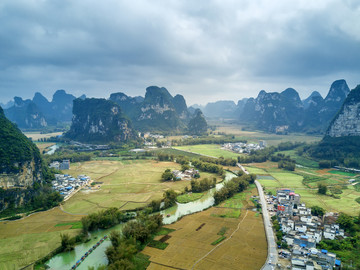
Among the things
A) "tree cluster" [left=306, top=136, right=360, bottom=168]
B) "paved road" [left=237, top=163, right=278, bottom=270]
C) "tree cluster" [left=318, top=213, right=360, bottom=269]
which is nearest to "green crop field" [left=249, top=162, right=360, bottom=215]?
"tree cluster" [left=318, top=213, right=360, bottom=269]

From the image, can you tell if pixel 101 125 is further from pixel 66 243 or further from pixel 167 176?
pixel 66 243

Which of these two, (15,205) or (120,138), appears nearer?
(15,205)

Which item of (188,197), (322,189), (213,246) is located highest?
(322,189)

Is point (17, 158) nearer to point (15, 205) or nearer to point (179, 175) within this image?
point (15, 205)

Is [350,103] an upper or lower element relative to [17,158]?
upper

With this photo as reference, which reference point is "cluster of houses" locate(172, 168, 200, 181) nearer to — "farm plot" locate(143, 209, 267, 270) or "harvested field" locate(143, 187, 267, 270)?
"harvested field" locate(143, 187, 267, 270)

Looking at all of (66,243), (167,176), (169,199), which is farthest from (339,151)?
(66,243)

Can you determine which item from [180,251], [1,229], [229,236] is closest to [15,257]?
[1,229]
